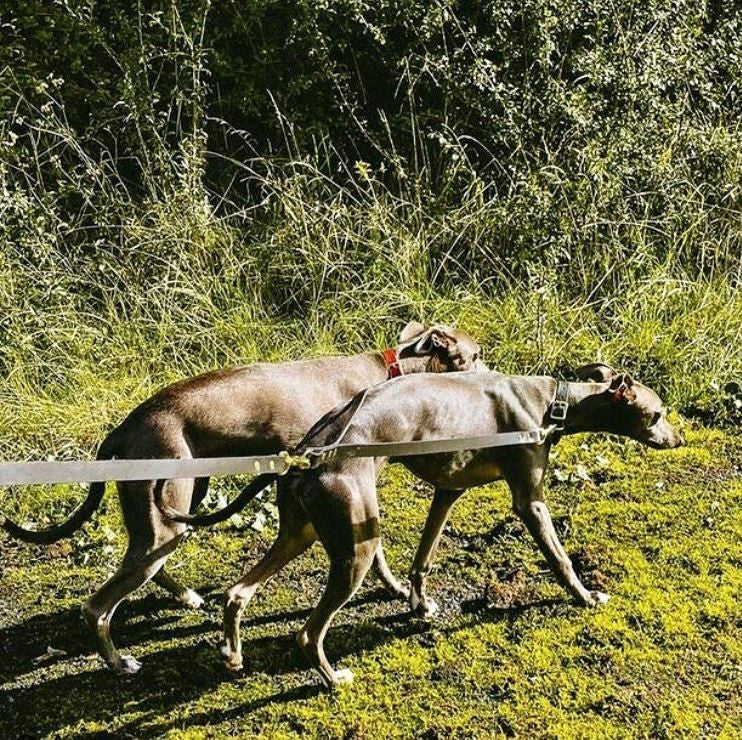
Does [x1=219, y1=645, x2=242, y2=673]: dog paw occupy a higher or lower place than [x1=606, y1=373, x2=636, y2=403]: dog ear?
lower

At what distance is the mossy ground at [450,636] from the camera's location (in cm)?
432

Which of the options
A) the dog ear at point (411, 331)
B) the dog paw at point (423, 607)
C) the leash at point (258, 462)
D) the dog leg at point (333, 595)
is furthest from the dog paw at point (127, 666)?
the dog ear at point (411, 331)

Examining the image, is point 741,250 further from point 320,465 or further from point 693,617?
point 320,465

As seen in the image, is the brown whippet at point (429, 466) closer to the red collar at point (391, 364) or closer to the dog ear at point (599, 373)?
the dog ear at point (599, 373)

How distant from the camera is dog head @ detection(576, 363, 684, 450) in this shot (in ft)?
16.8

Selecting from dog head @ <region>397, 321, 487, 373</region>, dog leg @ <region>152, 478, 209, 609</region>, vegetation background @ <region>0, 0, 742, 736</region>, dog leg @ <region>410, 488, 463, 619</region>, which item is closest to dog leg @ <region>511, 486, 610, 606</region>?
dog leg @ <region>410, 488, 463, 619</region>

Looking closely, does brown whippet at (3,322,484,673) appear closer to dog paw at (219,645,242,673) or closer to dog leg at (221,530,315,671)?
dog leg at (221,530,315,671)

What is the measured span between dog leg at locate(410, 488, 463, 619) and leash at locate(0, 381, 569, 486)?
0.42 m

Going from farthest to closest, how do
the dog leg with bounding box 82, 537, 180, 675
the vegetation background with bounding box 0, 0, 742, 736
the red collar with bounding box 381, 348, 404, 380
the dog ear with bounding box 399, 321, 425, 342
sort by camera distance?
the vegetation background with bounding box 0, 0, 742, 736, the dog ear with bounding box 399, 321, 425, 342, the red collar with bounding box 381, 348, 404, 380, the dog leg with bounding box 82, 537, 180, 675

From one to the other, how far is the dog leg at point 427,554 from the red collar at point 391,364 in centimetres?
73

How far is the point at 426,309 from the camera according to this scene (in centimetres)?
731

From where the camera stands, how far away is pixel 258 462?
12.4 feet

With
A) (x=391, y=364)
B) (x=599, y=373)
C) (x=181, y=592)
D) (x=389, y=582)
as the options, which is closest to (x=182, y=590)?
(x=181, y=592)

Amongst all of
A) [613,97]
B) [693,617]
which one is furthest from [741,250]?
[693,617]
